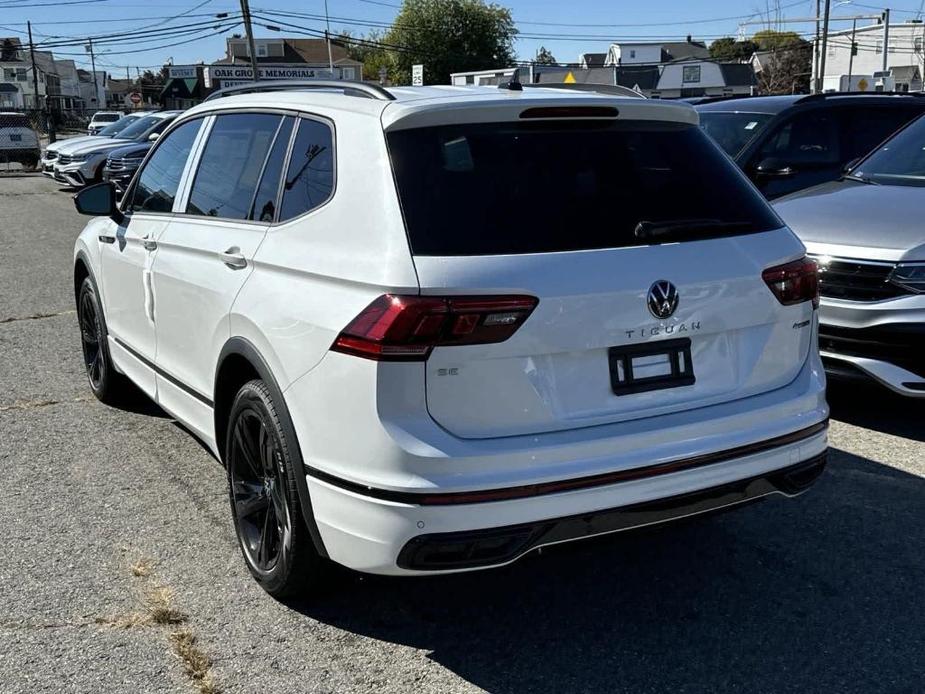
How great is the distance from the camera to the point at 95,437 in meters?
5.61

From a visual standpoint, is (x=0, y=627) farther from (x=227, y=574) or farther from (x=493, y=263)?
(x=493, y=263)

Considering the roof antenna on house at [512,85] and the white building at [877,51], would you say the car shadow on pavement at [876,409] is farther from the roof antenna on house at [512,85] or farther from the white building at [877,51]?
the white building at [877,51]

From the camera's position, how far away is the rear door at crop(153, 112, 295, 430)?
3.81 meters

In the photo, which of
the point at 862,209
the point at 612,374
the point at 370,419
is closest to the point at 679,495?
the point at 612,374

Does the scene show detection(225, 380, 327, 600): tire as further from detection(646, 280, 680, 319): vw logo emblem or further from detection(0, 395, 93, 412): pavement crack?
detection(0, 395, 93, 412): pavement crack

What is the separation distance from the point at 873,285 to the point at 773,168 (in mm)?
3227

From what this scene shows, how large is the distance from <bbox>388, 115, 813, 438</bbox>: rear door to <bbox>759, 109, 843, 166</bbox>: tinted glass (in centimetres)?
578

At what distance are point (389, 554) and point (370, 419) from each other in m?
0.41

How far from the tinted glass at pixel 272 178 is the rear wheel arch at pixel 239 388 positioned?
0.50 m

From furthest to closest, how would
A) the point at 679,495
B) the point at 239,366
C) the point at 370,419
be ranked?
the point at 239,366 < the point at 679,495 < the point at 370,419

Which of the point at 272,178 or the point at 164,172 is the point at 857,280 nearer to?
the point at 272,178

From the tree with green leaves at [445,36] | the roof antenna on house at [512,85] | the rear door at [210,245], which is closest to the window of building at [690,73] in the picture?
the tree with green leaves at [445,36]

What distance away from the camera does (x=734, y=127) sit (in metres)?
Result: 9.30

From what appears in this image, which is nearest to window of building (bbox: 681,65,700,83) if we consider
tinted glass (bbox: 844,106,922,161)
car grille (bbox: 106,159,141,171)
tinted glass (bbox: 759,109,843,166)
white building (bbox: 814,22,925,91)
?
white building (bbox: 814,22,925,91)
